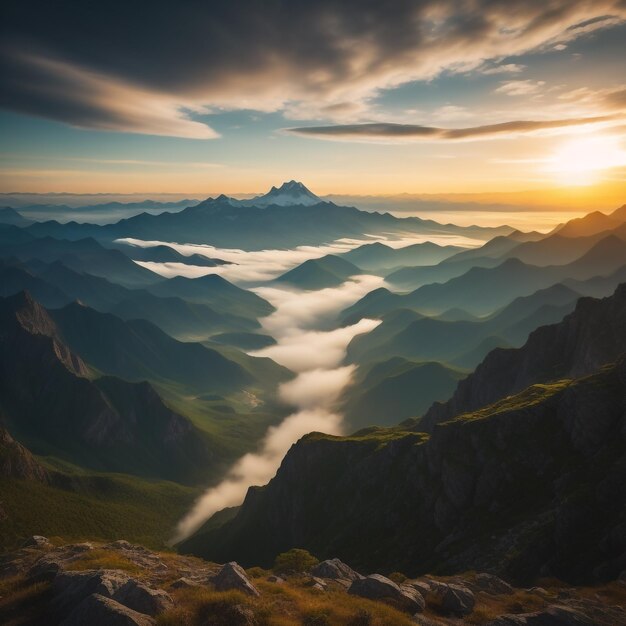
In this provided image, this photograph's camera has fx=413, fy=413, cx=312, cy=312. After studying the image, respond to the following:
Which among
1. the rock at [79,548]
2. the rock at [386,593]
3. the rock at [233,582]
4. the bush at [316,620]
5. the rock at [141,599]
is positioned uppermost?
the rock at [141,599]

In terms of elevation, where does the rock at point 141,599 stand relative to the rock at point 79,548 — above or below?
above

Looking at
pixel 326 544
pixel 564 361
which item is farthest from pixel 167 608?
pixel 564 361

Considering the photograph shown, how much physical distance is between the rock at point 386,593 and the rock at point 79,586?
63.3 ft

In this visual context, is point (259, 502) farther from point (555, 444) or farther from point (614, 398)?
point (614, 398)

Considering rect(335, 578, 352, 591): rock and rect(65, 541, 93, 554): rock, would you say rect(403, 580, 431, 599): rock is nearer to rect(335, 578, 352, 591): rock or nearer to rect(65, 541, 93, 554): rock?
rect(335, 578, 352, 591): rock

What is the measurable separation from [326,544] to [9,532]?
151 m

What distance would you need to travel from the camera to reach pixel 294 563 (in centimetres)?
5494

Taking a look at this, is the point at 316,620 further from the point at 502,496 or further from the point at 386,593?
the point at 502,496

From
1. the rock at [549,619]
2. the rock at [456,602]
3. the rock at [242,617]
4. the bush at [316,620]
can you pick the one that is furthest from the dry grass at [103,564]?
the rock at [549,619]

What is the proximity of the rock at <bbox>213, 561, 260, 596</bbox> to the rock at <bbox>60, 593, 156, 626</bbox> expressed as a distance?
8.37 meters

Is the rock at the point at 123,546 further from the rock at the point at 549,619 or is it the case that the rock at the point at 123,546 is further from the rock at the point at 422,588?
the rock at the point at 549,619

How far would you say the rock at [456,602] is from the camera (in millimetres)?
35303

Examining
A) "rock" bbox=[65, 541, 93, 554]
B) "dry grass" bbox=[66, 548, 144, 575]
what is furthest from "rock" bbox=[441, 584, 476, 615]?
"rock" bbox=[65, 541, 93, 554]

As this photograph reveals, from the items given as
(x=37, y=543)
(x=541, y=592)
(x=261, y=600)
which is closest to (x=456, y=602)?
(x=541, y=592)
